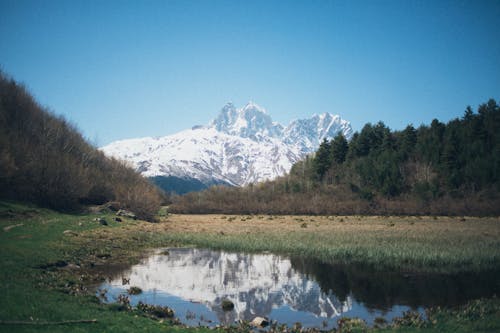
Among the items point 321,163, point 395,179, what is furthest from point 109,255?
point 321,163

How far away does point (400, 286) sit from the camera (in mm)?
27844

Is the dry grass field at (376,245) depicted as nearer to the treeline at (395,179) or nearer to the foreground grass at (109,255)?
the foreground grass at (109,255)

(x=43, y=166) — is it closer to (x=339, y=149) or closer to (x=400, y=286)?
(x=400, y=286)

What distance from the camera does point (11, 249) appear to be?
2678 cm

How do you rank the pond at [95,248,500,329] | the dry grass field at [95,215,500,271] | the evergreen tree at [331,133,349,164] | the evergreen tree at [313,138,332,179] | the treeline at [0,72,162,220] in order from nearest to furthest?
1. the pond at [95,248,500,329]
2. the dry grass field at [95,215,500,271]
3. the treeline at [0,72,162,220]
4. the evergreen tree at [313,138,332,179]
5. the evergreen tree at [331,133,349,164]

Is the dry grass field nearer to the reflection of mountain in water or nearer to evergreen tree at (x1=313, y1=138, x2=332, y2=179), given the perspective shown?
the reflection of mountain in water

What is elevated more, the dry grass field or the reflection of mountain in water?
the dry grass field

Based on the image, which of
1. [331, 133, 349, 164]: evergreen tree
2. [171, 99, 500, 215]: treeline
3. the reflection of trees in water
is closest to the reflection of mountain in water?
the reflection of trees in water

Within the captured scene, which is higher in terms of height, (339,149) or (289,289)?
(339,149)

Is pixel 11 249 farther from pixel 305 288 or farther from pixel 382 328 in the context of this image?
pixel 382 328

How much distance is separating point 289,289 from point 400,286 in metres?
8.81

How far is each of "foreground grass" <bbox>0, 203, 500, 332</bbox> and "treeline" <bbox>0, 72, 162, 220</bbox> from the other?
566 centimetres

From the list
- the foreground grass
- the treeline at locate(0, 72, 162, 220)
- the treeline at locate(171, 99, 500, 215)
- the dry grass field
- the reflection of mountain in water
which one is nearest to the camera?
the foreground grass

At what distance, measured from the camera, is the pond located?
21.8 meters
